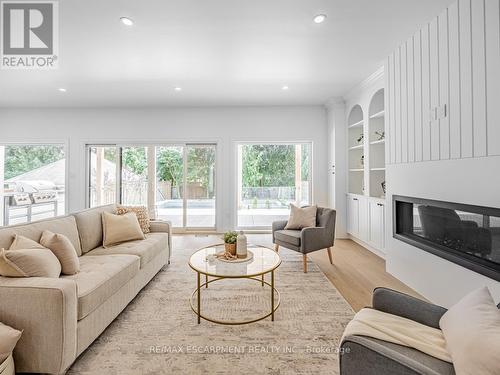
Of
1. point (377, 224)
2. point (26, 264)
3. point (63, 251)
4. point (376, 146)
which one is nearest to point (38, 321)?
point (26, 264)

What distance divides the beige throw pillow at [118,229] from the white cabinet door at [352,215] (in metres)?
3.53

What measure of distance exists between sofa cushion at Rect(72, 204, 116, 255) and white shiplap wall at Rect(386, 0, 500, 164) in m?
3.54

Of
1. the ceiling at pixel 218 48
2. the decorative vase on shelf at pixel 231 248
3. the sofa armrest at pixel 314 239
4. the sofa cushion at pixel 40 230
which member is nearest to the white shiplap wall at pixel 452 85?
the ceiling at pixel 218 48

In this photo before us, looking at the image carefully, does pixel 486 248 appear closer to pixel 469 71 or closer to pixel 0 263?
pixel 469 71

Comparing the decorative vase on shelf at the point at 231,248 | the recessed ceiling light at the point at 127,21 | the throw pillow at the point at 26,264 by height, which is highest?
the recessed ceiling light at the point at 127,21

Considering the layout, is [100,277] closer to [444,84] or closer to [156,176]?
[444,84]

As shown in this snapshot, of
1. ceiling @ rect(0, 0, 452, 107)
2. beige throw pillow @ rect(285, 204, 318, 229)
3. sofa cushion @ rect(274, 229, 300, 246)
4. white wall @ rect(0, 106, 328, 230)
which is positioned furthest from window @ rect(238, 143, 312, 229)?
sofa cushion @ rect(274, 229, 300, 246)

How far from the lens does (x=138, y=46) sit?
292cm

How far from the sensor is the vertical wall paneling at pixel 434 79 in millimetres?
2322

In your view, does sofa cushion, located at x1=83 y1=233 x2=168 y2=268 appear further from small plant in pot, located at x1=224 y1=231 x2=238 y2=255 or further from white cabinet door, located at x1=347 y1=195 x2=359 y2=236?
white cabinet door, located at x1=347 y1=195 x2=359 y2=236

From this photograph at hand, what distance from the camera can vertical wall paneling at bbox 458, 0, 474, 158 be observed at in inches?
77.5

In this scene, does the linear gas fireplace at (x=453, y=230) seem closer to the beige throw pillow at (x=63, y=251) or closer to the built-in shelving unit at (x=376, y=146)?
the built-in shelving unit at (x=376, y=146)

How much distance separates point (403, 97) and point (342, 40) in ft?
3.07

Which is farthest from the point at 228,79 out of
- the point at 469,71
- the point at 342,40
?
the point at 469,71
